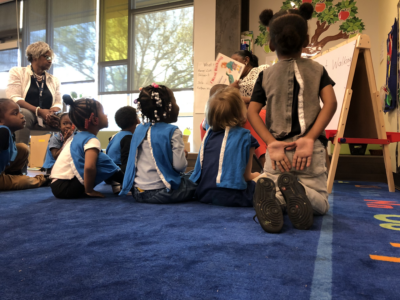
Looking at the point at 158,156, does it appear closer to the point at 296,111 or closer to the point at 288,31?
the point at 296,111

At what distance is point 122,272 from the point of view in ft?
2.27

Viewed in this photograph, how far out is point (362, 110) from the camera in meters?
2.03

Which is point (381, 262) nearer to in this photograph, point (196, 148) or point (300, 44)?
point (300, 44)

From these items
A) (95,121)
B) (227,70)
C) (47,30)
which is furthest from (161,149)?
(47,30)

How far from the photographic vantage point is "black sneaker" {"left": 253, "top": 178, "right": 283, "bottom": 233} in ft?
3.33

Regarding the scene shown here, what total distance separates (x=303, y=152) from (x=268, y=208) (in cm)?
26

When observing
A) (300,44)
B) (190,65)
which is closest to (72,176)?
(300,44)

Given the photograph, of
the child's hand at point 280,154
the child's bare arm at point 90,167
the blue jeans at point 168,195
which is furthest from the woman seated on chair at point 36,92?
the child's hand at point 280,154

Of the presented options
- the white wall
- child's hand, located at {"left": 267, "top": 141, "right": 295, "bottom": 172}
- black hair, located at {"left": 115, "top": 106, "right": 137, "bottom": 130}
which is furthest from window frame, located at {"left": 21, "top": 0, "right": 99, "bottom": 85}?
child's hand, located at {"left": 267, "top": 141, "right": 295, "bottom": 172}

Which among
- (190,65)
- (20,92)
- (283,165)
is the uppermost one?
(190,65)

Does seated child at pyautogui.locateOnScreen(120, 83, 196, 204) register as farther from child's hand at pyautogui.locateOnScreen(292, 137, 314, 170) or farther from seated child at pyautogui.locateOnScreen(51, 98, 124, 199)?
child's hand at pyautogui.locateOnScreen(292, 137, 314, 170)

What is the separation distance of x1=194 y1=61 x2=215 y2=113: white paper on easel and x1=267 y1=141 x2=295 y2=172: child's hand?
2.75 metres

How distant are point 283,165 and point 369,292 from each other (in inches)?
24.9

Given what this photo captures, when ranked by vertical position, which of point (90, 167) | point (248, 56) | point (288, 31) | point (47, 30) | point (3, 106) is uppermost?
point (47, 30)
